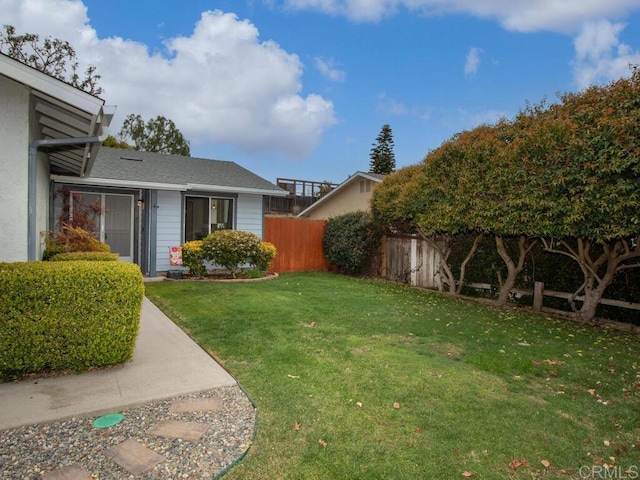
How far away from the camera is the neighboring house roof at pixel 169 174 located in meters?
10.8

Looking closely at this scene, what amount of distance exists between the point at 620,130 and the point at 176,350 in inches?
273

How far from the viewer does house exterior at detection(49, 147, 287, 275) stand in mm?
10719

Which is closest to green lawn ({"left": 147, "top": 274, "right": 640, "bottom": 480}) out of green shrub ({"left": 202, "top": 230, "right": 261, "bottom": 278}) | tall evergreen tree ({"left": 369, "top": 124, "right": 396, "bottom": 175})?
green shrub ({"left": 202, "top": 230, "right": 261, "bottom": 278})

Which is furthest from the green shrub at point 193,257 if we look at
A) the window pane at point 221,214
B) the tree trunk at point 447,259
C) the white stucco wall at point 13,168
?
the white stucco wall at point 13,168

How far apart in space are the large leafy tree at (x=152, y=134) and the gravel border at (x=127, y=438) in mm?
31189

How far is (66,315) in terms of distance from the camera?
402cm

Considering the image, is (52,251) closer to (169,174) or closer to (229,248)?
(229,248)

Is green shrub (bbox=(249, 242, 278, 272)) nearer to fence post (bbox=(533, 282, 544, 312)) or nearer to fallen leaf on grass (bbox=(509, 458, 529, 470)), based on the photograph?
fence post (bbox=(533, 282, 544, 312))

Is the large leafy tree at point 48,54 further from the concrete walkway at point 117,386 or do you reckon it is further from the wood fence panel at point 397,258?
the concrete walkway at point 117,386

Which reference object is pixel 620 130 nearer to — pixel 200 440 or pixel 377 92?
pixel 200 440

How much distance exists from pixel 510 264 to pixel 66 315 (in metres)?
8.39

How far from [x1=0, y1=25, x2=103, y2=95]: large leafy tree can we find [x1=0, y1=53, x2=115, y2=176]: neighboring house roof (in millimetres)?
17422

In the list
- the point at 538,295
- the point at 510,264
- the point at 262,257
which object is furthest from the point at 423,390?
the point at 262,257

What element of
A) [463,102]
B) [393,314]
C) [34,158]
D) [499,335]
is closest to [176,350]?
[34,158]
